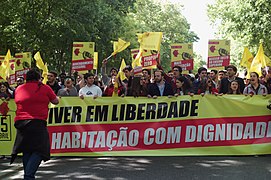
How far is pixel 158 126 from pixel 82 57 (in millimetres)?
4815

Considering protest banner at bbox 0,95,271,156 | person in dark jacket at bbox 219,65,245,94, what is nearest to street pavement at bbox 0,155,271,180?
protest banner at bbox 0,95,271,156

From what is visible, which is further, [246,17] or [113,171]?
[246,17]

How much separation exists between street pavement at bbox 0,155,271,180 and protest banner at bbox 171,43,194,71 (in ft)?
20.1

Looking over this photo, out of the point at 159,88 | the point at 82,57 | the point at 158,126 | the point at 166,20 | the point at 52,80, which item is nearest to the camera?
the point at 158,126

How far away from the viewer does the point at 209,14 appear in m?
37.6

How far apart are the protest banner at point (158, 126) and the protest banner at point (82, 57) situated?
3993 millimetres

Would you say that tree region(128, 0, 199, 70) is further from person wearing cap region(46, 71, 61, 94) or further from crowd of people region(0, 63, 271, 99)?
person wearing cap region(46, 71, 61, 94)

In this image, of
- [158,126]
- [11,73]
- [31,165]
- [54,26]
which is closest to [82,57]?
[11,73]

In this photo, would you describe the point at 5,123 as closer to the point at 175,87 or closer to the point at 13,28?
the point at 175,87

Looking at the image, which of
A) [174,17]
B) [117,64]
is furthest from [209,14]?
[174,17]

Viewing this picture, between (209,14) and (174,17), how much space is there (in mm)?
26648

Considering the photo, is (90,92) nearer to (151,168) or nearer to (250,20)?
(151,168)

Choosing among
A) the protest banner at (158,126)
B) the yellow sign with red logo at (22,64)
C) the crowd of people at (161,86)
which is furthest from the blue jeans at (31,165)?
the yellow sign with red logo at (22,64)

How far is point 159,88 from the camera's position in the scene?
31.9ft
